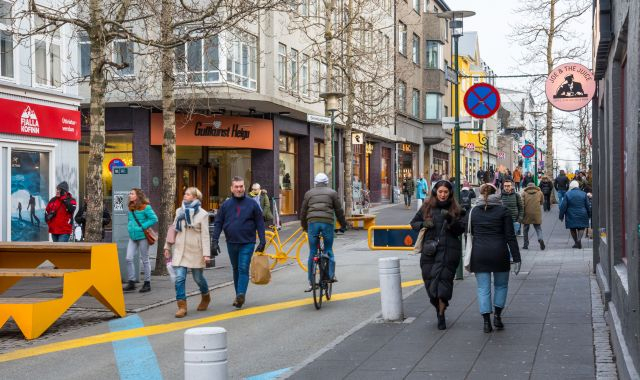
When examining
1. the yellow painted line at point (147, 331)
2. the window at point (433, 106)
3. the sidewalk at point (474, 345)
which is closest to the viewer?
the sidewalk at point (474, 345)

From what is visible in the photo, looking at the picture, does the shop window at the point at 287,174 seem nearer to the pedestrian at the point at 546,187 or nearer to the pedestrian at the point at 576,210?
the pedestrian at the point at 546,187

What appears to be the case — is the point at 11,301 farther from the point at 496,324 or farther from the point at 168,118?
the point at 168,118

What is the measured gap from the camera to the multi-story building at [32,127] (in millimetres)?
20000

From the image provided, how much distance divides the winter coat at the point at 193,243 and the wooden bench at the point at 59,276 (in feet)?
2.79

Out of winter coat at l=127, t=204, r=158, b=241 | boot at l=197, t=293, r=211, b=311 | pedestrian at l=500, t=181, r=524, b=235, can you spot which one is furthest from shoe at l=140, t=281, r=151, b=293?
pedestrian at l=500, t=181, r=524, b=235

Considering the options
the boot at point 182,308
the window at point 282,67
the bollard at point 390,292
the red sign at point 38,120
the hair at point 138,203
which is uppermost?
the window at point 282,67

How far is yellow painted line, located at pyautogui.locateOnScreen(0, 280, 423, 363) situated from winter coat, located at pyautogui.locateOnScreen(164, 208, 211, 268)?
0.84m

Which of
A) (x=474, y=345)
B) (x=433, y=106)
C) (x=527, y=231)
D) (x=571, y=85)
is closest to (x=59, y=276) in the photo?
(x=474, y=345)

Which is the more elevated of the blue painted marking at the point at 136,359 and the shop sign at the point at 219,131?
the shop sign at the point at 219,131

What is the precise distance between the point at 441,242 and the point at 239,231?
11.3 ft

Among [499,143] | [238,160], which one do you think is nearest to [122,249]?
[238,160]

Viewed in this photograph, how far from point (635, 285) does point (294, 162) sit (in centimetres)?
3099

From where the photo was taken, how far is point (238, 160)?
33.5 meters

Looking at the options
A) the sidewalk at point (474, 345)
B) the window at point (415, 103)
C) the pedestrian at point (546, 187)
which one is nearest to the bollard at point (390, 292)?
the sidewalk at point (474, 345)
